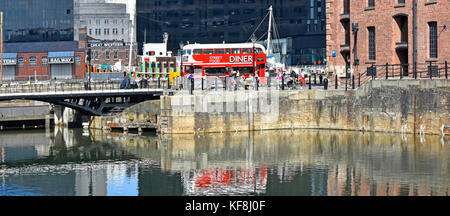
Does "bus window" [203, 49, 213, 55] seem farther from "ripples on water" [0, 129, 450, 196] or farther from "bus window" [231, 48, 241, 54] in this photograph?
"ripples on water" [0, 129, 450, 196]

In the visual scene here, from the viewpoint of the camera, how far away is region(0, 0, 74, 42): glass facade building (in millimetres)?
161375

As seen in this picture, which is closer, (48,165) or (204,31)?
(48,165)

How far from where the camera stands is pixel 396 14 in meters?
61.3

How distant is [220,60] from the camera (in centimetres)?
7600

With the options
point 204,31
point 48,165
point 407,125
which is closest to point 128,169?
point 48,165

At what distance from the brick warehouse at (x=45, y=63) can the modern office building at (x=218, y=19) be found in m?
29.9

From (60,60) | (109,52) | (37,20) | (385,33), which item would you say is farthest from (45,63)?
(385,33)

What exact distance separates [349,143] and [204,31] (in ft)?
367

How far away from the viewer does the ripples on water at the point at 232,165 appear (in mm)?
41594

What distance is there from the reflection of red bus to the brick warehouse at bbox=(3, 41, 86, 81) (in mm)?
58261

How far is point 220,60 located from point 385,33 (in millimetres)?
18421

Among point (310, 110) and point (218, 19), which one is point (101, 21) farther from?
point (310, 110)
